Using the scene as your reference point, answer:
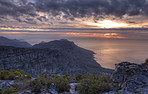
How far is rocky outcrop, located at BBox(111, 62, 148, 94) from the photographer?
29.3 feet

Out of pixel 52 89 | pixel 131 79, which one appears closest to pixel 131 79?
pixel 131 79

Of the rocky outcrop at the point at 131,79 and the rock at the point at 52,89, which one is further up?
the rocky outcrop at the point at 131,79

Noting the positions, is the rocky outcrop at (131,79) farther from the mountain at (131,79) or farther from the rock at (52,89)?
the rock at (52,89)

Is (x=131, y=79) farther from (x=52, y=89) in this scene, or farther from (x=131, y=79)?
(x=52, y=89)

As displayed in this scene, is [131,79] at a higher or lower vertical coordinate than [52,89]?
higher

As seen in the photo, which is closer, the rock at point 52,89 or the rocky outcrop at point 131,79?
the rocky outcrop at point 131,79

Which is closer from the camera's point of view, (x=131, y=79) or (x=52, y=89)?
(x=131, y=79)

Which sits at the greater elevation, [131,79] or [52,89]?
[131,79]

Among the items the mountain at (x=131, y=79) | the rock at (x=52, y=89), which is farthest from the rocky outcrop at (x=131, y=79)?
the rock at (x=52, y=89)

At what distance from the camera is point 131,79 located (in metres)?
9.86

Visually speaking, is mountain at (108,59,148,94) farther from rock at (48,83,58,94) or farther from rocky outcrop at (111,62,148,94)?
rock at (48,83,58,94)

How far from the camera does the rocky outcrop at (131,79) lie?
8.92 m

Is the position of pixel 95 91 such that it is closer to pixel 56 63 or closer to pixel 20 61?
pixel 20 61

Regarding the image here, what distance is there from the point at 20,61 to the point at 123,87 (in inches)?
2887
